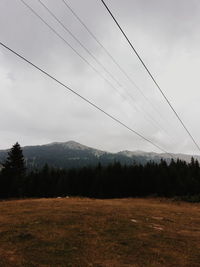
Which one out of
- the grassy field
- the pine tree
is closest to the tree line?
the pine tree

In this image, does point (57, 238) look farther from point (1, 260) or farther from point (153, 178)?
point (153, 178)

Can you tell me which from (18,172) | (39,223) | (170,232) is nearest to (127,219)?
(170,232)

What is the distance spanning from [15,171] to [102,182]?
929 inches

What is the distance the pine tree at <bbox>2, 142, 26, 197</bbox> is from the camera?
210ft

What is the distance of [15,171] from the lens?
66.2 meters

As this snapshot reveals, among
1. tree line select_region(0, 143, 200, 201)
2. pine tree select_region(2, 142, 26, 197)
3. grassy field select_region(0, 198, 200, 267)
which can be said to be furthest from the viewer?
pine tree select_region(2, 142, 26, 197)

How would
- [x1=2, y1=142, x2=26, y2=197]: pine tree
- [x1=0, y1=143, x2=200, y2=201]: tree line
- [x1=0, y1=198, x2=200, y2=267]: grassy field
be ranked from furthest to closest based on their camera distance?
[x1=2, y1=142, x2=26, y2=197]: pine tree
[x1=0, y1=143, x2=200, y2=201]: tree line
[x1=0, y1=198, x2=200, y2=267]: grassy field

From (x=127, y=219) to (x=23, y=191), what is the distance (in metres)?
56.0

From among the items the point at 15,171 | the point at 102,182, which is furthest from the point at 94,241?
the point at 15,171

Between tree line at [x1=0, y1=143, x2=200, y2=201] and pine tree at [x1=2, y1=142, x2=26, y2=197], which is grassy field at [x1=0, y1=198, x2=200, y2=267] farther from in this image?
pine tree at [x1=2, y1=142, x2=26, y2=197]

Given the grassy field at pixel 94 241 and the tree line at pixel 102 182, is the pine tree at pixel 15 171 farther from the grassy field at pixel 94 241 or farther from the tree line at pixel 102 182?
the grassy field at pixel 94 241

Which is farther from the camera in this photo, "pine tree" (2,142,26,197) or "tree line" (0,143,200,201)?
"pine tree" (2,142,26,197)

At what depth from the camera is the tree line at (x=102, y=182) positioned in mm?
57037

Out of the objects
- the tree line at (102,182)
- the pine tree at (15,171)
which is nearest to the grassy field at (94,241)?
the tree line at (102,182)
